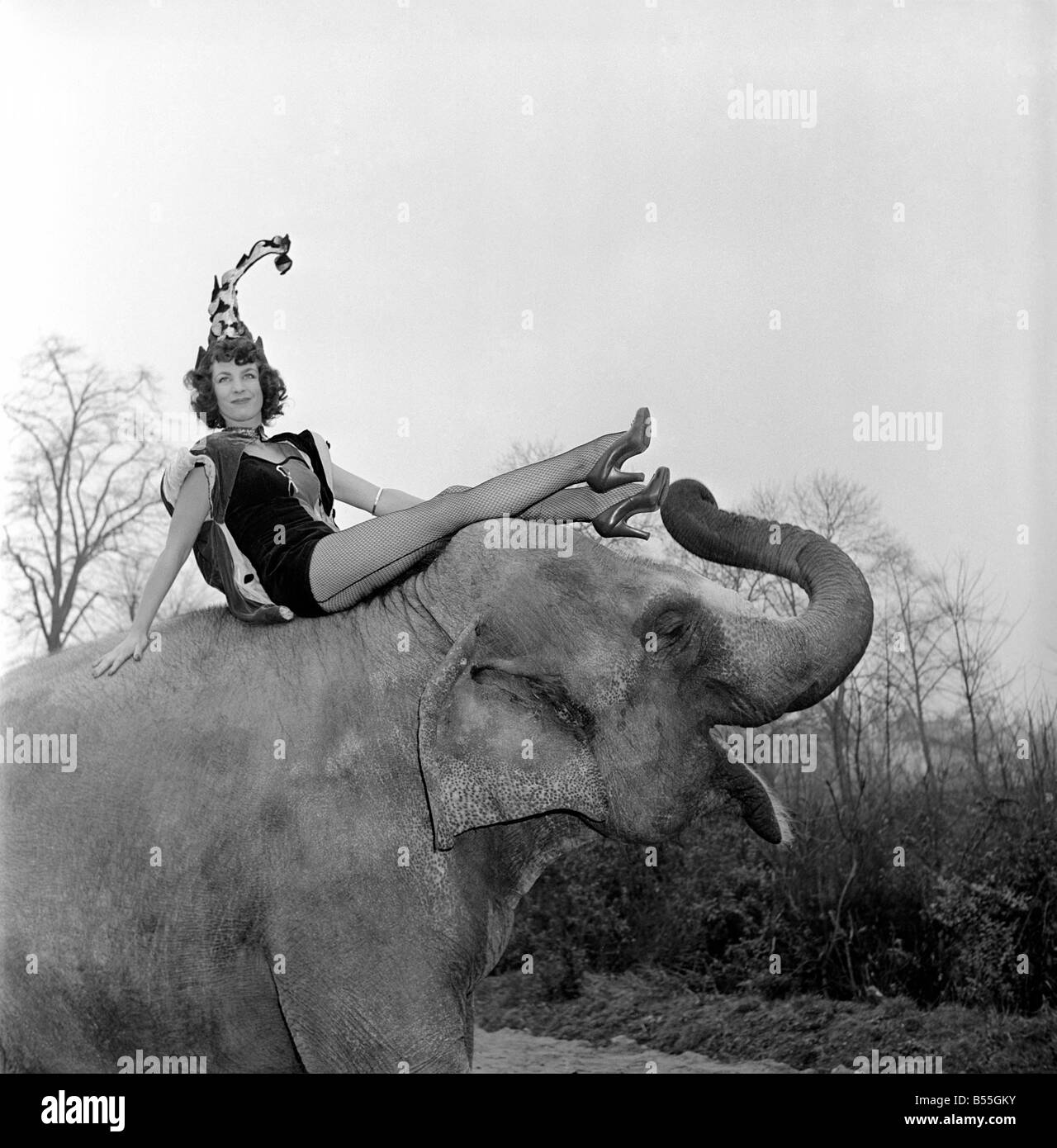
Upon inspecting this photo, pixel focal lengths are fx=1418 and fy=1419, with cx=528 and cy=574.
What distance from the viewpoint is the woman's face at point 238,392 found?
3.49m

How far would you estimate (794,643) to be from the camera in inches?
120

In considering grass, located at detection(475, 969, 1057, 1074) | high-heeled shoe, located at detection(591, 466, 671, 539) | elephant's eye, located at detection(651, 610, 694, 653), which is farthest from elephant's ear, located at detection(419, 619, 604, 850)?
grass, located at detection(475, 969, 1057, 1074)

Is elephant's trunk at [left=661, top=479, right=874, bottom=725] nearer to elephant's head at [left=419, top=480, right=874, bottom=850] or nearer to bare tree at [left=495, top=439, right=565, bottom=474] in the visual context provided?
elephant's head at [left=419, top=480, right=874, bottom=850]

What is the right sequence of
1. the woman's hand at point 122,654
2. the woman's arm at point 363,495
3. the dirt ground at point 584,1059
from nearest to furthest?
the woman's hand at point 122,654 → the woman's arm at point 363,495 → the dirt ground at point 584,1059

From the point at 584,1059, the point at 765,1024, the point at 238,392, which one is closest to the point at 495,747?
the point at 238,392

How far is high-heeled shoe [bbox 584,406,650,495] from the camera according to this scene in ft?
10.3

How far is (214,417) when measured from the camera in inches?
140

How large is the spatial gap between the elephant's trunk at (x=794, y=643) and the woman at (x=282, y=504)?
33 centimetres

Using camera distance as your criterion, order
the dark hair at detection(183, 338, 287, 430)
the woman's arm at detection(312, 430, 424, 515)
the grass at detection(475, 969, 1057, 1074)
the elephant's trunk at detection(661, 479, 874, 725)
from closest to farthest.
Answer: the elephant's trunk at detection(661, 479, 874, 725) < the dark hair at detection(183, 338, 287, 430) < the woman's arm at detection(312, 430, 424, 515) < the grass at detection(475, 969, 1057, 1074)

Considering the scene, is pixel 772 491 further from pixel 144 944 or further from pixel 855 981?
pixel 144 944

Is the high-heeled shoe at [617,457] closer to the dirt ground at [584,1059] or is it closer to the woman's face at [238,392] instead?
the woman's face at [238,392]

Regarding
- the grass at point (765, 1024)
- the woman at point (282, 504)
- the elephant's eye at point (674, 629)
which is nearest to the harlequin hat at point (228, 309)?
the woman at point (282, 504)

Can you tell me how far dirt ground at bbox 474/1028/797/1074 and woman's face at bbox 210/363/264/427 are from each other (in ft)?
10.3

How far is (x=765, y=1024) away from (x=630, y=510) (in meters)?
3.47
